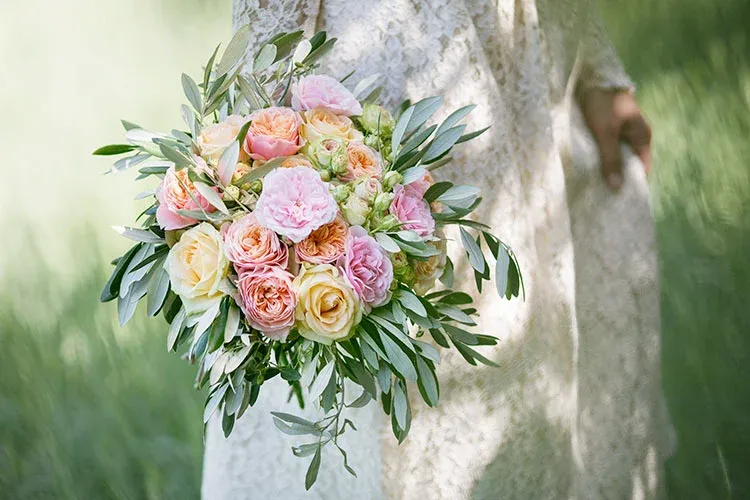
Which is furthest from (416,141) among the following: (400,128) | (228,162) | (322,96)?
(228,162)

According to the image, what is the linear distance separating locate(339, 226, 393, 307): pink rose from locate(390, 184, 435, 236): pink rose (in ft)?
0.18

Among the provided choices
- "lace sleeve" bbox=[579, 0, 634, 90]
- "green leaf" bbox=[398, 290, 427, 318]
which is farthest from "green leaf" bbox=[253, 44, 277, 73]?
"lace sleeve" bbox=[579, 0, 634, 90]

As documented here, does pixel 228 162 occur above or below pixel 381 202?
above

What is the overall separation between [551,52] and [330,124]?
0.58m

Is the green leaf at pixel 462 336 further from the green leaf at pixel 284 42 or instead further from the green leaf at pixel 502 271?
the green leaf at pixel 284 42

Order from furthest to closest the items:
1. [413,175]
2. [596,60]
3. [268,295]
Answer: [596,60]
[413,175]
[268,295]

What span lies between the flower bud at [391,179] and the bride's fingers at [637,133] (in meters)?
0.82

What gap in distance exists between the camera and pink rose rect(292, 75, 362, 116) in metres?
1.27

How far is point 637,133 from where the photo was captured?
190cm

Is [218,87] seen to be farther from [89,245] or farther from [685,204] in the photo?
[685,204]

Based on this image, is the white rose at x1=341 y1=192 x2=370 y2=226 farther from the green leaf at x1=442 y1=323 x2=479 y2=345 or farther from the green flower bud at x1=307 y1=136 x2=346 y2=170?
the green leaf at x1=442 y1=323 x2=479 y2=345

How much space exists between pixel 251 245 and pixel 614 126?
961 mm

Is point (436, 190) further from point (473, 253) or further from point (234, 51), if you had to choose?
point (234, 51)

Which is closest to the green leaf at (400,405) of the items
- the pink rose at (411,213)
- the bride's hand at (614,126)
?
the pink rose at (411,213)
